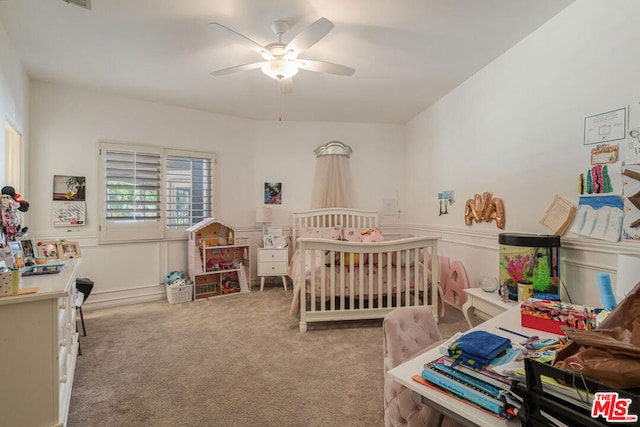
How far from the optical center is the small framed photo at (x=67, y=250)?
2541 mm

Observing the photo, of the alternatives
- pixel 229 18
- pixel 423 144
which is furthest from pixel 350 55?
pixel 423 144

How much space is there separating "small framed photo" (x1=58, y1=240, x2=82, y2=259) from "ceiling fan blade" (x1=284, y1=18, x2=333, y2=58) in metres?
2.51

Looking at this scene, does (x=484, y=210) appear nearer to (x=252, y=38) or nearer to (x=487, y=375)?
(x=487, y=375)

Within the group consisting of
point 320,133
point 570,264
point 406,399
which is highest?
point 320,133

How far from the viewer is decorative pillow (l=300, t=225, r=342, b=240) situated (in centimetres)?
443

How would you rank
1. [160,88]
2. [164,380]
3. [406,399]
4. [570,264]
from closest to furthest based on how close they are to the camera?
[406,399]
[164,380]
[570,264]
[160,88]

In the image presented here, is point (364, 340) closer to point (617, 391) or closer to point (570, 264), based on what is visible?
point (570, 264)

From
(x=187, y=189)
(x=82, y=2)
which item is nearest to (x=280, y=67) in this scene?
(x=82, y=2)

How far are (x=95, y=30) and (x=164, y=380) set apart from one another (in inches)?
108

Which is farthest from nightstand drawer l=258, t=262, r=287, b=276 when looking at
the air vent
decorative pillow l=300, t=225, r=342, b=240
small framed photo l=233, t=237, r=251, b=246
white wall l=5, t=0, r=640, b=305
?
the air vent

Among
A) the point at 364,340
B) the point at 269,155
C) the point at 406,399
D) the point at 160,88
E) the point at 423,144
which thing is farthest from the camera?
the point at 269,155

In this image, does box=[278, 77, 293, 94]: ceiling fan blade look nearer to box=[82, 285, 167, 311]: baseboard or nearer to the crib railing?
the crib railing

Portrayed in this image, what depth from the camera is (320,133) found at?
5016 millimetres

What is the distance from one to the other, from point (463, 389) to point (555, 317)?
838 millimetres
